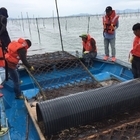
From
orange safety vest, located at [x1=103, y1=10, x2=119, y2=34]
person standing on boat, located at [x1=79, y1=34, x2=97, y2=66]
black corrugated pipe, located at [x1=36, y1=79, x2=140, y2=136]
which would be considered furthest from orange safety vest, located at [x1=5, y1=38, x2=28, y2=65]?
orange safety vest, located at [x1=103, y1=10, x2=119, y2=34]

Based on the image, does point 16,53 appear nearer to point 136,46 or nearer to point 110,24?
point 136,46

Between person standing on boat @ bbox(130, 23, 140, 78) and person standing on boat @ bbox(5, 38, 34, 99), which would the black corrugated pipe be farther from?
person standing on boat @ bbox(5, 38, 34, 99)

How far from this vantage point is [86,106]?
4.06m

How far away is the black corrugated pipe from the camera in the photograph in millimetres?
3881

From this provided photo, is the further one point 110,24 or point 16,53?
point 110,24

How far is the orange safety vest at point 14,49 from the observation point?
537 centimetres

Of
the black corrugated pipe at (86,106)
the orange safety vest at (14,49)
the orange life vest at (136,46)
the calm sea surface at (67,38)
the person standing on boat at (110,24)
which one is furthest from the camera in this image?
the calm sea surface at (67,38)

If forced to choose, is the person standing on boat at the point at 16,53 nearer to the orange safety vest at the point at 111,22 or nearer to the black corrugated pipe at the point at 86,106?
the black corrugated pipe at the point at 86,106

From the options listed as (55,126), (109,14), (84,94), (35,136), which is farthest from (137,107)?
(109,14)

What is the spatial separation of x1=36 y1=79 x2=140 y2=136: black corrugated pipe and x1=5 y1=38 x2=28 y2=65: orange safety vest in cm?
188

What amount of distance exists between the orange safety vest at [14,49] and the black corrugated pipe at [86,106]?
1.88 m

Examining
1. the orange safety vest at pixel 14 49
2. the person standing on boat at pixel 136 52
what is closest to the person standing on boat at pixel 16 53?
the orange safety vest at pixel 14 49

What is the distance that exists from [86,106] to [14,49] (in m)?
2.41

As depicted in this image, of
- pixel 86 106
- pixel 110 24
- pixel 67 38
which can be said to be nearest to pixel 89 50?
pixel 110 24
